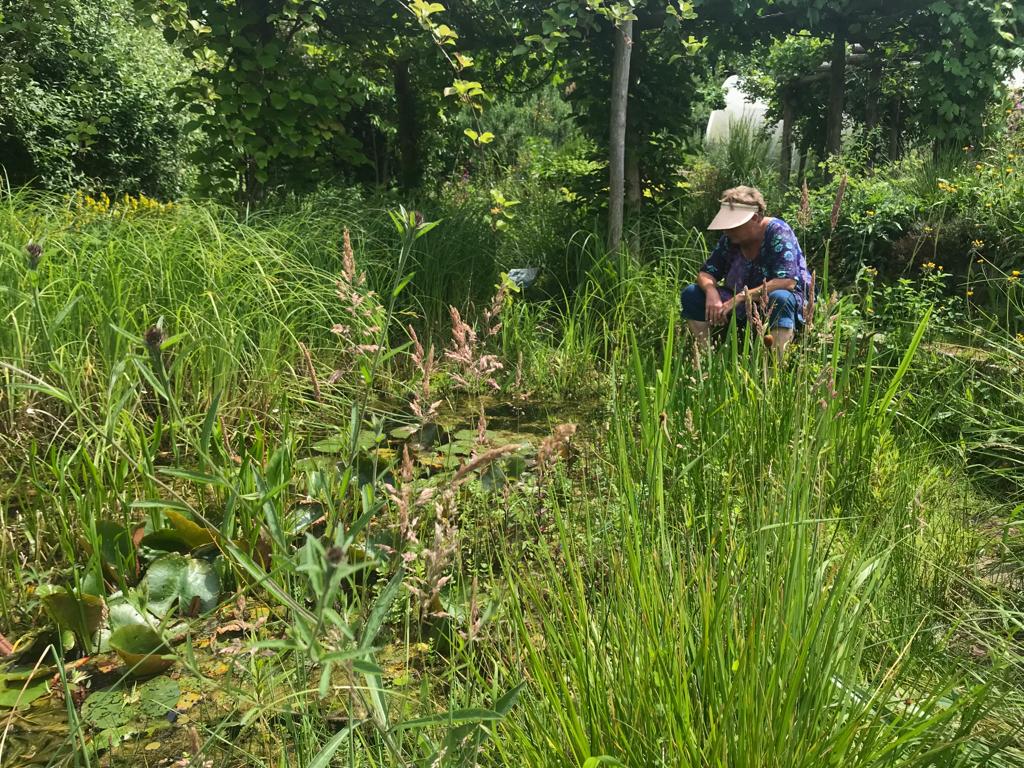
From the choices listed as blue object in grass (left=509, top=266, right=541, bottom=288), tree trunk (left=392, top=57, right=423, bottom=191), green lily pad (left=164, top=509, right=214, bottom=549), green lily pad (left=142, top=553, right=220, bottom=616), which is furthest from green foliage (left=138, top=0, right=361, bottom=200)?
green lily pad (left=142, top=553, right=220, bottom=616)

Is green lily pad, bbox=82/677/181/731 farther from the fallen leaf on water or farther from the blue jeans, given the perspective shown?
the blue jeans

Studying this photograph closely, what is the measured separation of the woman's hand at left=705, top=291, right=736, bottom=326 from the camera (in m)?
3.11

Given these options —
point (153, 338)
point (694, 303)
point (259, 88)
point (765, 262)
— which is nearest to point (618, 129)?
point (694, 303)

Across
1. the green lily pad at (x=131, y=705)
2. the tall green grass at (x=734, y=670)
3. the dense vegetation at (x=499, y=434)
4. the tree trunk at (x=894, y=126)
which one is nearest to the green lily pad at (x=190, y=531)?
the dense vegetation at (x=499, y=434)

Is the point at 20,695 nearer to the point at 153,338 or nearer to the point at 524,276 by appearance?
the point at 153,338

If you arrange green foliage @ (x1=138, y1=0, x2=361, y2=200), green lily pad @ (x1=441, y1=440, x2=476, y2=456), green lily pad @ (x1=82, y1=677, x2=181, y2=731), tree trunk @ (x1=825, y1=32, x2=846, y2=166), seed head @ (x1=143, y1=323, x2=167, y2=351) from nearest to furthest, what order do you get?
seed head @ (x1=143, y1=323, x2=167, y2=351) < green lily pad @ (x1=82, y1=677, x2=181, y2=731) < green lily pad @ (x1=441, y1=440, x2=476, y2=456) < green foliage @ (x1=138, y1=0, x2=361, y2=200) < tree trunk @ (x1=825, y1=32, x2=846, y2=166)

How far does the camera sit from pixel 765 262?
3430mm

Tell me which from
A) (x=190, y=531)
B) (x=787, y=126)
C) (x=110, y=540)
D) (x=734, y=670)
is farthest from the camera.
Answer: (x=787, y=126)

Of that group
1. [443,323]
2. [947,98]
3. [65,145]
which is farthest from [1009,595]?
[65,145]

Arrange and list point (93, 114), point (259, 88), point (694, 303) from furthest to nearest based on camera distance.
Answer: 1. point (93, 114)
2. point (259, 88)
3. point (694, 303)

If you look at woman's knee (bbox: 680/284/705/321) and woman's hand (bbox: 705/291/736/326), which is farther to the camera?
woman's knee (bbox: 680/284/705/321)

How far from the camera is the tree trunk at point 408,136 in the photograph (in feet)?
21.8

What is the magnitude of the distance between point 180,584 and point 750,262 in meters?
2.66

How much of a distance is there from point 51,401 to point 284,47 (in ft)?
10.9
